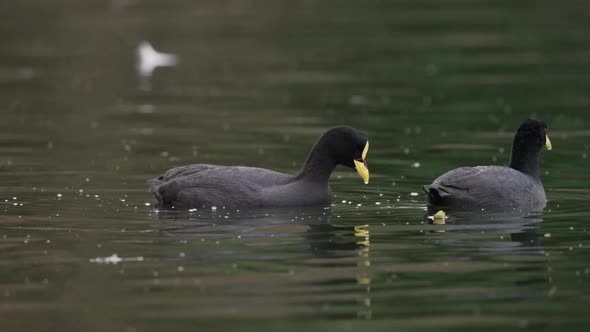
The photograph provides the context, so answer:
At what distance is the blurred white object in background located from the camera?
31.0 metres

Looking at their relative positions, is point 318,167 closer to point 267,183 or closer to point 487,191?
point 267,183

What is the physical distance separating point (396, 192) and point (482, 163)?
89.6 inches

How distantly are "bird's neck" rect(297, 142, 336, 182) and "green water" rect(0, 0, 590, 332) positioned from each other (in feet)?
1.43

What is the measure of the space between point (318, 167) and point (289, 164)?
2940mm

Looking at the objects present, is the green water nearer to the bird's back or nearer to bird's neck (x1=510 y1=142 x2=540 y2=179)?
the bird's back

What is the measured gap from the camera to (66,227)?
45.2 ft

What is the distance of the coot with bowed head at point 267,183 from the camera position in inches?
601

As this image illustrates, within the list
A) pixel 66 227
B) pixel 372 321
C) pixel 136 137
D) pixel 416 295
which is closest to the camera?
pixel 372 321

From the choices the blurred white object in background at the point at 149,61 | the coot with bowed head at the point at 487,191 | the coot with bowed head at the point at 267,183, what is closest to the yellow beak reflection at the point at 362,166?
the coot with bowed head at the point at 267,183

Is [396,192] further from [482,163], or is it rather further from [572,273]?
[572,273]

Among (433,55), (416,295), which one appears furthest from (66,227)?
(433,55)

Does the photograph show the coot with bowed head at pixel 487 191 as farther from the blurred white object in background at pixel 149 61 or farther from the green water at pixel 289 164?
the blurred white object in background at pixel 149 61

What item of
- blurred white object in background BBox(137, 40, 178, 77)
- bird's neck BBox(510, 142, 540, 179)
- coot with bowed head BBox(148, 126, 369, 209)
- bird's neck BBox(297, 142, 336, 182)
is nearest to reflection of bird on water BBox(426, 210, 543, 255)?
bird's neck BBox(510, 142, 540, 179)

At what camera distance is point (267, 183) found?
15383mm
